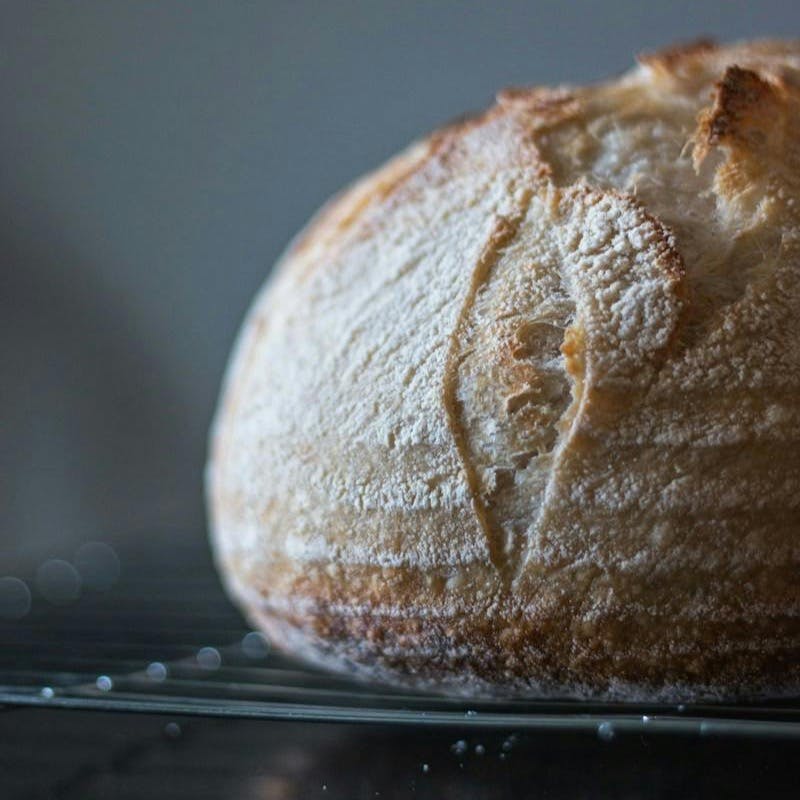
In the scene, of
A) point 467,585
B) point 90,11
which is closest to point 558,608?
point 467,585

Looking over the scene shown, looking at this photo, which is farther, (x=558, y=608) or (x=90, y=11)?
(x=90, y=11)

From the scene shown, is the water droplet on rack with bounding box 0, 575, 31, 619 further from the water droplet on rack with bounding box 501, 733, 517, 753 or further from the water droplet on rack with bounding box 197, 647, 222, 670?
the water droplet on rack with bounding box 501, 733, 517, 753

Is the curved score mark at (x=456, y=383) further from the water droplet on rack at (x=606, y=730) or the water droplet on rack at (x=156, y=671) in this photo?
the water droplet on rack at (x=156, y=671)

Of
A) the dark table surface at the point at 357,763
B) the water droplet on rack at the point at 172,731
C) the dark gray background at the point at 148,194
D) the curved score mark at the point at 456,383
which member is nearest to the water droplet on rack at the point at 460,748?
the dark table surface at the point at 357,763

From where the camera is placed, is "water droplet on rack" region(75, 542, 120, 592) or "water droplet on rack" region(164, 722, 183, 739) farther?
"water droplet on rack" region(75, 542, 120, 592)

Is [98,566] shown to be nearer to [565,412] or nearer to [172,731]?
[172,731]

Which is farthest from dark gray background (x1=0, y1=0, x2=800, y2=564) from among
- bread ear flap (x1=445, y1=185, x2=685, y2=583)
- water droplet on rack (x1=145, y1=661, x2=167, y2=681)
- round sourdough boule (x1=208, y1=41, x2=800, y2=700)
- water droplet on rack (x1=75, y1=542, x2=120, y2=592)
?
bread ear flap (x1=445, y1=185, x2=685, y2=583)

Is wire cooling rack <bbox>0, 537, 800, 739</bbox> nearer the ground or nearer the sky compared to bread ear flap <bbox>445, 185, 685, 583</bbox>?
nearer the ground

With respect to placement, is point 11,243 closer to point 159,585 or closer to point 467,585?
point 159,585
